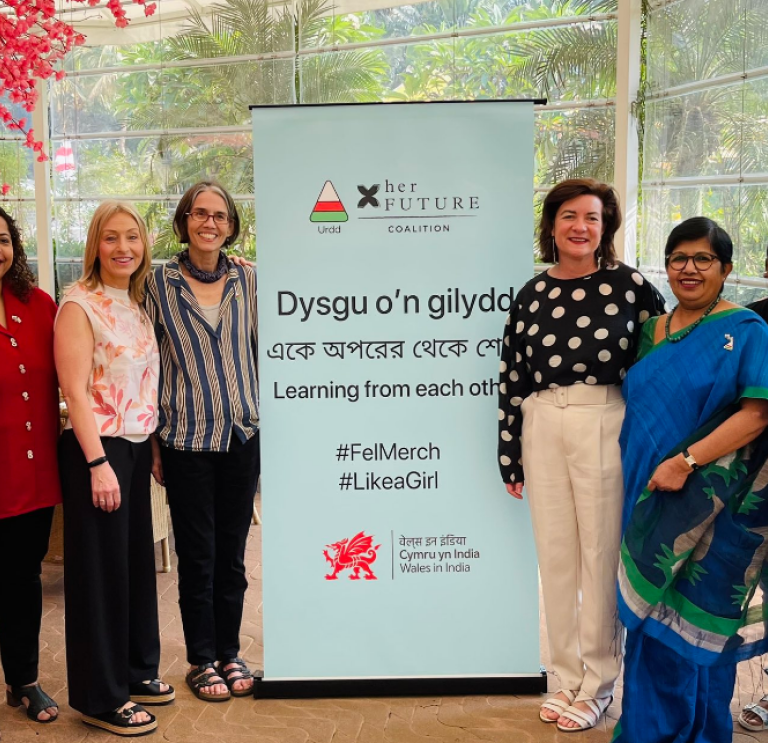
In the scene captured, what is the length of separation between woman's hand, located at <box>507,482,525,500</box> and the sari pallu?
1.39ft

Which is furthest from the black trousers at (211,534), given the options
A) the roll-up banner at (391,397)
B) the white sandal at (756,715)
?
the white sandal at (756,715)

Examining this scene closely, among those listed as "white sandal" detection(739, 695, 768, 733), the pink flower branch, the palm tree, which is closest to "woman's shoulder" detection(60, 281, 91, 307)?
"white sandal" detection(739, 695, 768, 733)

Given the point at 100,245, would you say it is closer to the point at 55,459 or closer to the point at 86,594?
the point at 55,459

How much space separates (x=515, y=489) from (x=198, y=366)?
1107mm

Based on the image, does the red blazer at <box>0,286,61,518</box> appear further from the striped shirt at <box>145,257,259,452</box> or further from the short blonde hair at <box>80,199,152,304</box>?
the striped shirt at <box>145,257,259,452</box>

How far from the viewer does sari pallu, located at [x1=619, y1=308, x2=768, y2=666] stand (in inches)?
96.9

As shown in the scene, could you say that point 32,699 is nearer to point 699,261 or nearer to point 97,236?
point 97,236

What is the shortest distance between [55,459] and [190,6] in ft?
13.1

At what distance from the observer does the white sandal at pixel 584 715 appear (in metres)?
2.89

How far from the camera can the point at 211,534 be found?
3109 mm

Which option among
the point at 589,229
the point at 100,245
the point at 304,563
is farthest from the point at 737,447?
the point at 100,245

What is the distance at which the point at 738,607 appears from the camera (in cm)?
254

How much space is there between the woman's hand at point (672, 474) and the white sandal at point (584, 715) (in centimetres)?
84

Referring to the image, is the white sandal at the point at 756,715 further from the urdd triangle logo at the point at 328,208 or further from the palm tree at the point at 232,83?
the palm tree at the point at 232,83
